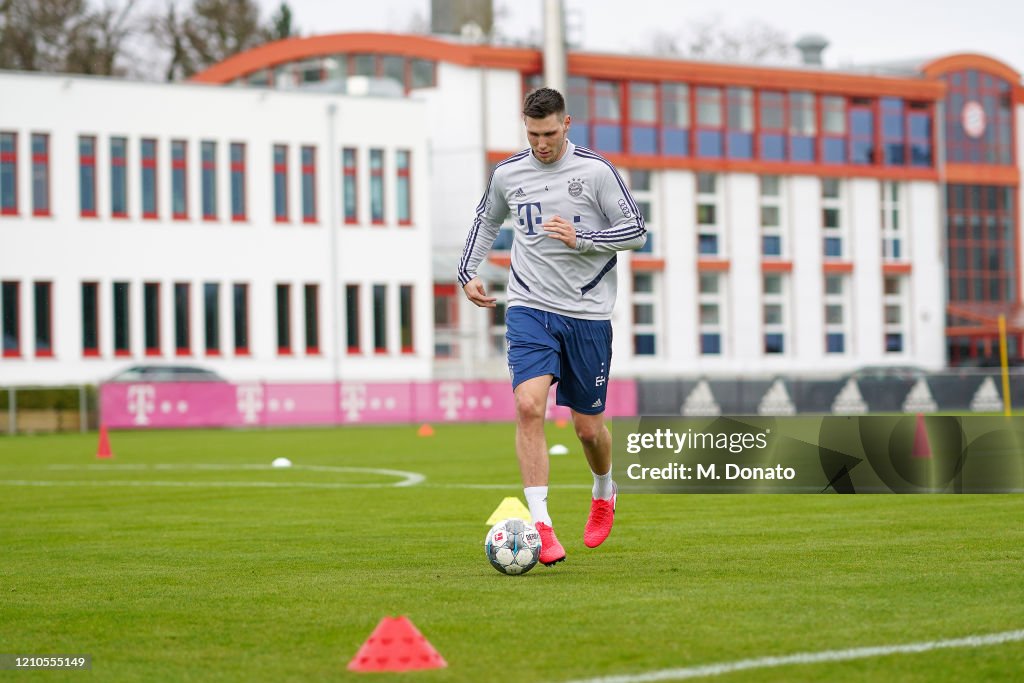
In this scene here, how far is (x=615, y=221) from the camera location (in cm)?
916

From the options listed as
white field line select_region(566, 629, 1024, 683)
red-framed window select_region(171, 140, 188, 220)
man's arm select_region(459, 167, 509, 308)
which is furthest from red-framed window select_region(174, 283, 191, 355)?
white field line select_region(566, 629, 1024, 683)

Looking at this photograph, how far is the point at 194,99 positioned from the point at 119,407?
14784 millimetres

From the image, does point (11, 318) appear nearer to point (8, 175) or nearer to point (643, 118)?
point (8, 175)

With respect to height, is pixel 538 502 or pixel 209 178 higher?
pixel 209 178

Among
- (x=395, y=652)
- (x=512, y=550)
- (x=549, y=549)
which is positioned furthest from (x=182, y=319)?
(x=395, y=652)

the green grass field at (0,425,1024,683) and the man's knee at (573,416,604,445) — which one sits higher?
the man's knee at (573,416,604,445)

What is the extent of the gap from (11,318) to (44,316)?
981mm

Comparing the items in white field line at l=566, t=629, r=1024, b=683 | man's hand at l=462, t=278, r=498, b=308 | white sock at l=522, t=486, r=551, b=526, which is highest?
man's hand at l=462, t=278, r=498, b=308

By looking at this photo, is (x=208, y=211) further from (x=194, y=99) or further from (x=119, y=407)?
(x=119, y=407)

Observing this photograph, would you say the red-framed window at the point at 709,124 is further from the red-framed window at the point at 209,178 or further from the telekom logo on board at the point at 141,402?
the telekom logo on board at the point at 141,402

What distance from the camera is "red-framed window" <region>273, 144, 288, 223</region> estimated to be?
53562 mm

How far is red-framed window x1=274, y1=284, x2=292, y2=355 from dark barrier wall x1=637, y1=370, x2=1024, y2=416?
14231 millimetres

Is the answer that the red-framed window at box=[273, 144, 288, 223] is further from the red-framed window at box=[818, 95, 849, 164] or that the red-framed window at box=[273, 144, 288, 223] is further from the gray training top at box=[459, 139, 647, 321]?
the gray training top at box=[459, 139, 647, 321]

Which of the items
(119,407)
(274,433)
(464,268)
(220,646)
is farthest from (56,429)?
(220,646)
